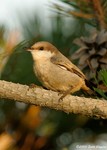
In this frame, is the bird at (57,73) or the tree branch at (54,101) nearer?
the tree branch at (54,101)

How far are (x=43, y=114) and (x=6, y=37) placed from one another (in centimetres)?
34

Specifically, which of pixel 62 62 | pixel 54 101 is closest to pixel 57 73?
pixel 62 62

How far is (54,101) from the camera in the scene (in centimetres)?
146

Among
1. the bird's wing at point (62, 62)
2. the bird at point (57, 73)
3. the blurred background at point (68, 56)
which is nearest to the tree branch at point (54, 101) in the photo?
the blurred background at point (68, 56)

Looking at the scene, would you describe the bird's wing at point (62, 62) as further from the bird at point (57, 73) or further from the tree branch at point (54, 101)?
the tree branch at point (54, 101)

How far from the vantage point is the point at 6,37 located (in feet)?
4.71

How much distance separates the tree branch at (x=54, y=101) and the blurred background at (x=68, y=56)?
4cm

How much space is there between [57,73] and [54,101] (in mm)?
753

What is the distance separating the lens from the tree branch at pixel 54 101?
1.43 meters

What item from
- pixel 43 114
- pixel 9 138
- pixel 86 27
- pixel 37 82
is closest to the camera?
pixel 9 138

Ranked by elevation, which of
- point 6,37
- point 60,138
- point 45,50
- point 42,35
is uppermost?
point 6,37

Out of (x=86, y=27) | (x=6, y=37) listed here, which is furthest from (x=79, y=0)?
(x=6, y=37)

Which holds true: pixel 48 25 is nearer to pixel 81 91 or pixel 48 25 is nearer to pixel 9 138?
pixel 81 91

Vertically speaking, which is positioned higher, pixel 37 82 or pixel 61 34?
pixel 61 34
